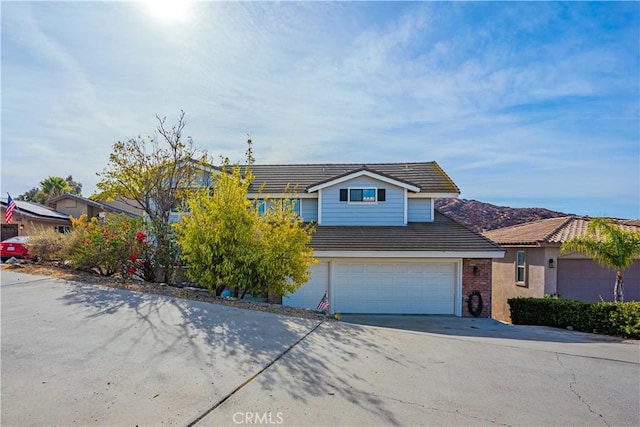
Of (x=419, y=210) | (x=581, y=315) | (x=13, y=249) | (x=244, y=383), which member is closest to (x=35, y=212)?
(x=13, y=249)

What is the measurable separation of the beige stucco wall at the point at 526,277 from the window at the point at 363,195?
6730 millimetres

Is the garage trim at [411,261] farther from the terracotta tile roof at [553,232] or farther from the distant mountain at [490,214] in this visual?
the distant mountain at [490,214]

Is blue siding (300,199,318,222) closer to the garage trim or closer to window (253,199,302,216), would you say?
window (253,199,302,216)

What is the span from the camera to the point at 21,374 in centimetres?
430

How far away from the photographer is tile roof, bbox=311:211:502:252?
13086 mm

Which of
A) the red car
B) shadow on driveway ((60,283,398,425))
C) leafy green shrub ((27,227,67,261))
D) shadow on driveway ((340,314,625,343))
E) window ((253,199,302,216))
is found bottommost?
shadow on driveway ((340,314,625,343))

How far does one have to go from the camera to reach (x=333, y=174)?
18.0m

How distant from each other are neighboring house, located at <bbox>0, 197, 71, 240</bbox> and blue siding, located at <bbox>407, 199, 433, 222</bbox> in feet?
65.3

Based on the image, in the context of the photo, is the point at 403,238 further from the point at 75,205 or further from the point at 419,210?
the point at 75,205

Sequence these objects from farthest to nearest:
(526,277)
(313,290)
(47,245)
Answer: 1. (526,277)
2. (313,290)
3. (47,245)

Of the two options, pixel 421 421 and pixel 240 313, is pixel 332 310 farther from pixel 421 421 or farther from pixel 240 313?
pixel 421 421

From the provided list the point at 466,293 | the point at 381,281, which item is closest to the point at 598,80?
the point at 466,293

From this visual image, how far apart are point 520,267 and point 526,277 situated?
689mm

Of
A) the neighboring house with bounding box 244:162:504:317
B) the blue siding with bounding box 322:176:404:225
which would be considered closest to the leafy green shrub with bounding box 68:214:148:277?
the neighboring house with bounding box 244:162:504:317
